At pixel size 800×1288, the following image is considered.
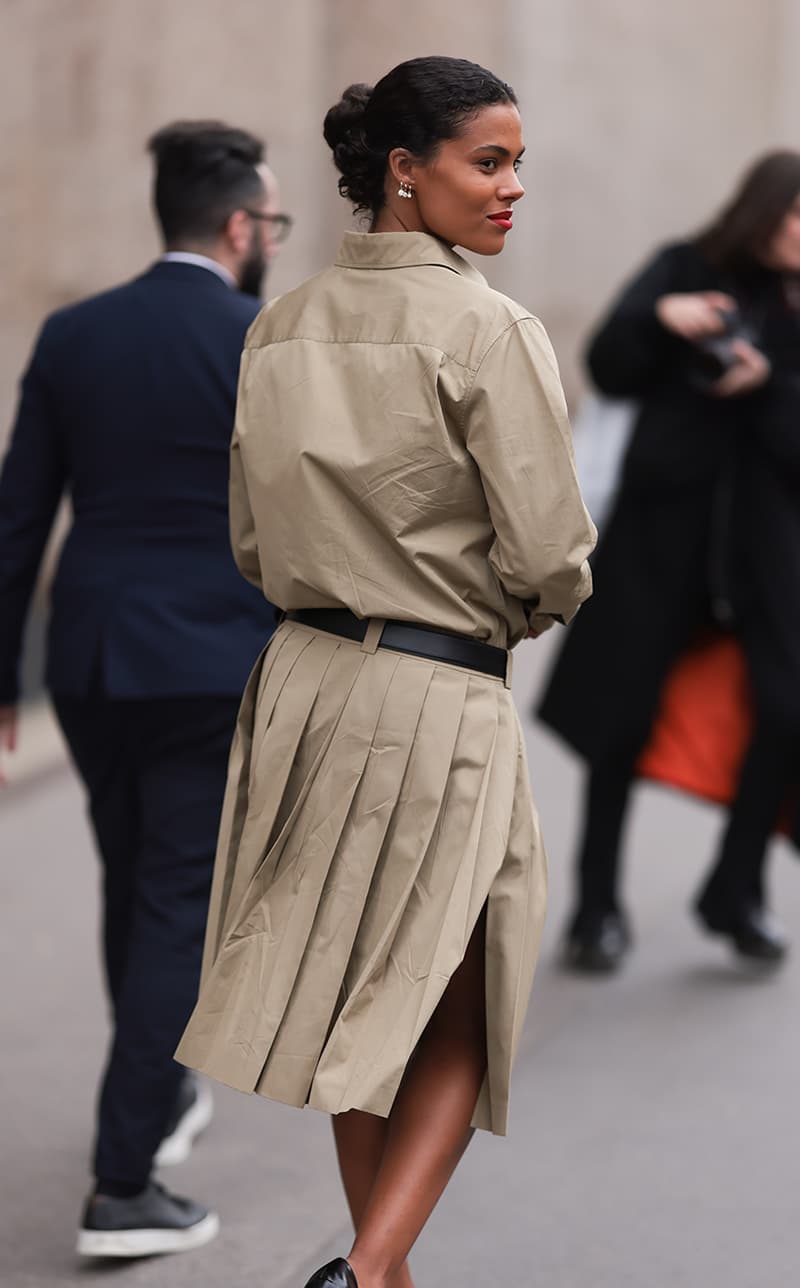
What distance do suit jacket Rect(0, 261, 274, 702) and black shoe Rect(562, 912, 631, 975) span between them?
6.80 feet

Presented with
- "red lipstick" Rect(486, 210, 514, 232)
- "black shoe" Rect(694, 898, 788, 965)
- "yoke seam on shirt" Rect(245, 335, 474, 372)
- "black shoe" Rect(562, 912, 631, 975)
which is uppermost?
"red lipstick" Rect(486, 210, 514, 232)

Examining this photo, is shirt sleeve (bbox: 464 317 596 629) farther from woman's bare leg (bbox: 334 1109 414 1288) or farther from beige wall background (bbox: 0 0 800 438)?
beige wall background (bbox: 0 0 800 438)

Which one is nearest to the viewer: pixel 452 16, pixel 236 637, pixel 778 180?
pixel 236 637

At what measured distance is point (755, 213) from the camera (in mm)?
4898

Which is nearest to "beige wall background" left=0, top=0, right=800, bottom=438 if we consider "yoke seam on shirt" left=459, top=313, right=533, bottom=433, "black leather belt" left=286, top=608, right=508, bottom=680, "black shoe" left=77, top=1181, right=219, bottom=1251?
"black shoe" left=77, top=1181, right=219, bottom=1251

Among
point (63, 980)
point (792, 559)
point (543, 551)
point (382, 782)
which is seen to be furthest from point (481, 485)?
point (63, 980)

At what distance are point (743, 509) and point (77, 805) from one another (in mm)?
3055

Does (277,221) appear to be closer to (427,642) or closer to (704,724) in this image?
(427,642)

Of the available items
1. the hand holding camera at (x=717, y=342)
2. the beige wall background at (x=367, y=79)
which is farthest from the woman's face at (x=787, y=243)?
the beige wall background at (x=367, y=79)

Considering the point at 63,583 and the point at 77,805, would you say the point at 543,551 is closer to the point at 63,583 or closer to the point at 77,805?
the point at 63,583

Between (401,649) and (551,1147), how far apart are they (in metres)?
1.70

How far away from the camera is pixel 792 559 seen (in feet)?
16.3

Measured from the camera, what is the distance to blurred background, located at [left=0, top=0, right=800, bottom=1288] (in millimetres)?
3594

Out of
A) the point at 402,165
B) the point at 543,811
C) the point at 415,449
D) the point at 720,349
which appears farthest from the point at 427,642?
the point at 543,811
